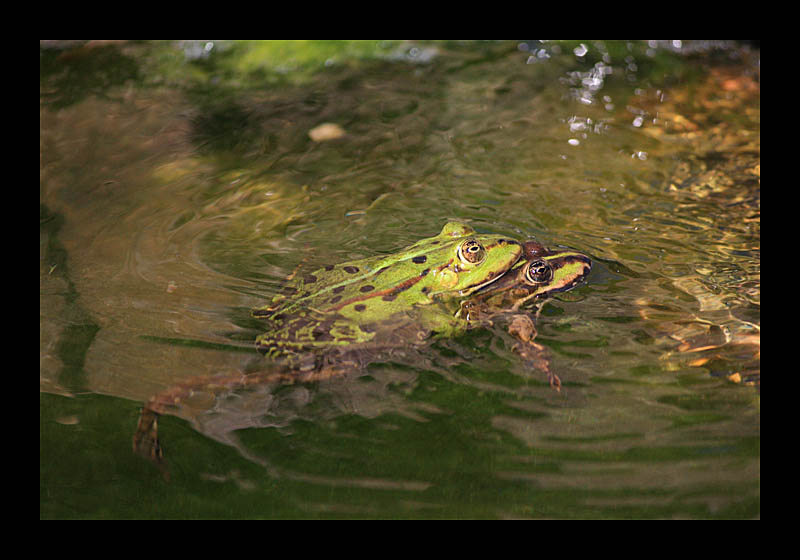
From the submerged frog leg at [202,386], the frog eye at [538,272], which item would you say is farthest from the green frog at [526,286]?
the submerged frog leg at [202,386]

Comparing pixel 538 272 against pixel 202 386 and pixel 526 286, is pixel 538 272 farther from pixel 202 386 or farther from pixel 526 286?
pixel 202 386

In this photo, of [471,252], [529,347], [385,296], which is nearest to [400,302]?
[385,296]

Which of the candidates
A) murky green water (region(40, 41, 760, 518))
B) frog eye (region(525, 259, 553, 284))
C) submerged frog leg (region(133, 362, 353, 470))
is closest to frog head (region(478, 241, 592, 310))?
frog eye (region(525, 259, 553, 284))

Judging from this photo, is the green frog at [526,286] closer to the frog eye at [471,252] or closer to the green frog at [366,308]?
the green frog at [366,308]

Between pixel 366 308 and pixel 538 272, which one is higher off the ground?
pixel 538 272

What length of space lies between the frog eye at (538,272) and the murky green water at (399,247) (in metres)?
0.15

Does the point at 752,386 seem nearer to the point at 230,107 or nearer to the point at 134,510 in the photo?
the point at 134,510

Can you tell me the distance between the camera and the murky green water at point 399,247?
2.67 metres

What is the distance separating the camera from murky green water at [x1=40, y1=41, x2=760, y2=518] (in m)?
2.67

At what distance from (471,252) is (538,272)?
355mm

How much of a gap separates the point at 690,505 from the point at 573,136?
3112mm

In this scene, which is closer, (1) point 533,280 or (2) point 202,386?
(2) point 202,386

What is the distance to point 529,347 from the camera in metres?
3.19

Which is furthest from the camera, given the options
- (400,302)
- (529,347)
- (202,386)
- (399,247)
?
(399,247)
